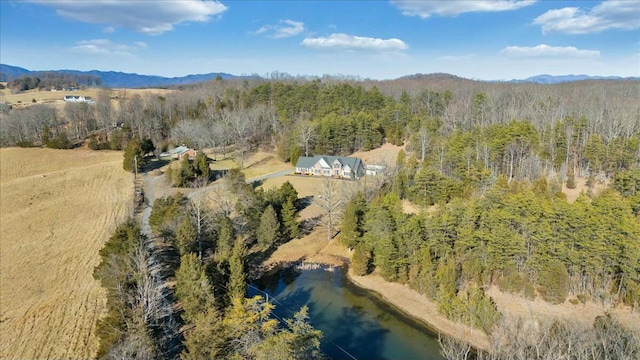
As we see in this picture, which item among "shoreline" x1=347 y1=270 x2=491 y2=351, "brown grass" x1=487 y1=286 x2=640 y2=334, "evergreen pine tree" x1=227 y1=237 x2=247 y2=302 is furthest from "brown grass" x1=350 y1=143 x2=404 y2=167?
"evergreen pine tree" x1=227 y1=237 x2=247 y2=302

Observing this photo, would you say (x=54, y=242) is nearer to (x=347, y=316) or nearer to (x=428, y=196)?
(x=347, y=316)

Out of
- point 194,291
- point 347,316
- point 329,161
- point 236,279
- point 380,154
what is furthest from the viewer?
point 380,154

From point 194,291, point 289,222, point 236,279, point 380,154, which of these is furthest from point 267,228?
point 380,154

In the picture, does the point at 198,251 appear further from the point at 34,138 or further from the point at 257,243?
the point at 34,138

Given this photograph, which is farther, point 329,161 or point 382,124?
point 382,124

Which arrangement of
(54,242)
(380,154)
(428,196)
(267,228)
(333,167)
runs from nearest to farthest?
(267,228) → (54,242) → (428,196) → (333,167) → (380,154)

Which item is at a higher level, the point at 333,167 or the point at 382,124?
the point at 382,124

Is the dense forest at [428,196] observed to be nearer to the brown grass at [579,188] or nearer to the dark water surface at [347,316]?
the brown grass at [579,188]

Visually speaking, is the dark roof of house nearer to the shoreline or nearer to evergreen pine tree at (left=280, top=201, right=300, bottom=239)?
evergreen pine tree at (left=280, top=201, right=300, bottom=239)
